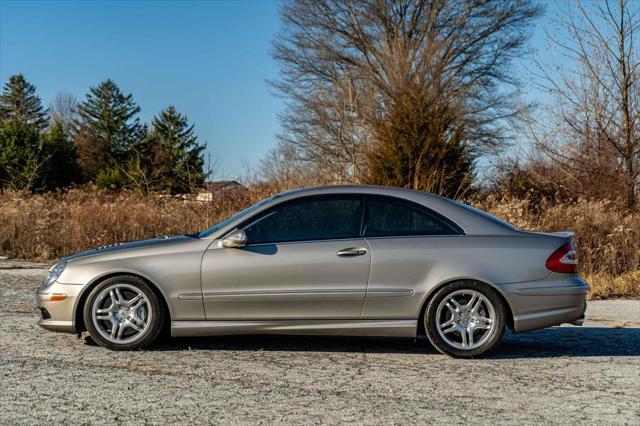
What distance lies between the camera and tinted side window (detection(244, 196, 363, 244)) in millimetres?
6344

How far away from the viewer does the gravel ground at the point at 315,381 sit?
14.8 ft

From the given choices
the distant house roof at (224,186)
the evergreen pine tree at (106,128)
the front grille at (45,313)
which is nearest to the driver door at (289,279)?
the front grille at (45,313)

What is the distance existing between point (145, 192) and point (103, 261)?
1316cm

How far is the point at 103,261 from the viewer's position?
20.9 ft

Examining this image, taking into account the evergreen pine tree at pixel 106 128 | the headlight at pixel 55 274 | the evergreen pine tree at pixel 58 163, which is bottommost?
the headlight at pixel 55 274

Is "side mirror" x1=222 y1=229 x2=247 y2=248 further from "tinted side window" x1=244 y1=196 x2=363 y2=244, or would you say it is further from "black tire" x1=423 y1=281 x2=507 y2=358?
"black tire" x1=423 y1=281 x2=507 y2=358

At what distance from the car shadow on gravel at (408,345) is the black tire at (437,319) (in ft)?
0.62

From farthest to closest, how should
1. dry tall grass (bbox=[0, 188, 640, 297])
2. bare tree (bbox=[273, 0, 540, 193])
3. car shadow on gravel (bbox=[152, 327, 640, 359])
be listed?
Result: bare tree (bbox=[273, 0, 540, 193])
dry tall grass (bbox=[0, 188, 640, 297])
car shadow on gravel (bbox=[152, 327, 640, 359])

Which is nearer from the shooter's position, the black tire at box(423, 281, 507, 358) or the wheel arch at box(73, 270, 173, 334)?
the black tire at box(423, 281, 507, 358)

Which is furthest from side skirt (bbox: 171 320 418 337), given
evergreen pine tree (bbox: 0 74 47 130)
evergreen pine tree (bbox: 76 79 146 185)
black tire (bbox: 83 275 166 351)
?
evergreen pine tree (bbox: 0 74 47 130)

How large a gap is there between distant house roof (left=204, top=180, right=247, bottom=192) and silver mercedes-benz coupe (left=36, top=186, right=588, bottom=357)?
11.0 m

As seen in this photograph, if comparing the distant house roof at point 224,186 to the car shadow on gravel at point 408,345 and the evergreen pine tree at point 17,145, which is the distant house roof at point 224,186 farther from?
the evergreen pine tree at point 17,145

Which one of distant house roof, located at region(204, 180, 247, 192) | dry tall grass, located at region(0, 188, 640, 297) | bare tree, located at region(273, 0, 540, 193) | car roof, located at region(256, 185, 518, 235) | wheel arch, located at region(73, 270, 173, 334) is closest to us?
wheel arch, located at region(73, 270, 173, 334)

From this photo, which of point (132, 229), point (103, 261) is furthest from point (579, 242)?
point (103, 261)
